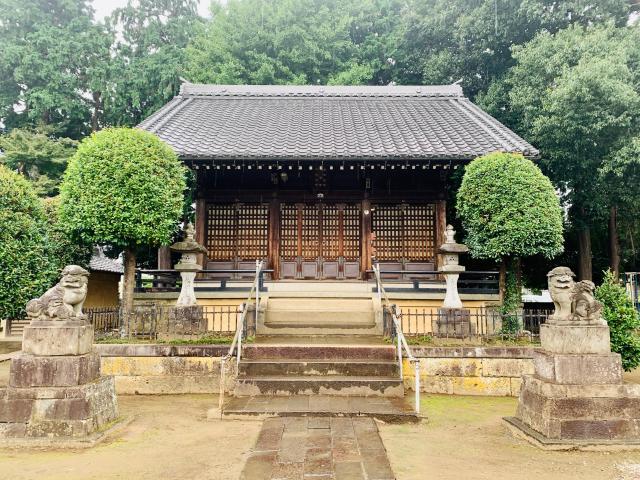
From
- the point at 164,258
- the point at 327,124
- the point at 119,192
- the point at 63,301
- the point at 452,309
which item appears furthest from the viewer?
the point at 327,124

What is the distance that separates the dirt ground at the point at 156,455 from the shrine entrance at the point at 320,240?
7.22 meters

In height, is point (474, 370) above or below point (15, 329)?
above

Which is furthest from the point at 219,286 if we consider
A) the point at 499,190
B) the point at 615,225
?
the point at 615,225

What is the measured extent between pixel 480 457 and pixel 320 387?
2.95 metres

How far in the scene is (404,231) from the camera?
13.8 metres

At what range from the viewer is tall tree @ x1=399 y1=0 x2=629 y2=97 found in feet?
53.5

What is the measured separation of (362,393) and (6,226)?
7.46 meters

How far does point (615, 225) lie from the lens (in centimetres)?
1603

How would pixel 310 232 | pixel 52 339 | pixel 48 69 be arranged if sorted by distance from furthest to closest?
pixel 48 69 → pixel 310 232 → pixel 52 339

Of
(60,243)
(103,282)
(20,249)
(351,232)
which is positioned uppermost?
(351,232)

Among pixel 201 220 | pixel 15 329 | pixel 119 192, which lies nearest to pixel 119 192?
pixel 119 192

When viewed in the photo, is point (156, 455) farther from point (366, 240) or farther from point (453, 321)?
point (366, 240)

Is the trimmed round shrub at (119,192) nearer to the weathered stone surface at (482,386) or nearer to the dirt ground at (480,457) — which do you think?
the dirt ground at (480,457)

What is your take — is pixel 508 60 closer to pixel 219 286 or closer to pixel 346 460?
pixel 219 286
